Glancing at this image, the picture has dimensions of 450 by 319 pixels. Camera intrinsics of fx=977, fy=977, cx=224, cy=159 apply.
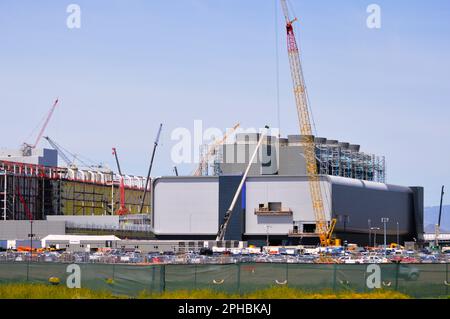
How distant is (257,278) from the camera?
52500 millimetres

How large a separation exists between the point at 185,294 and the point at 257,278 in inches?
242

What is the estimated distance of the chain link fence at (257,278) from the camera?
168ft

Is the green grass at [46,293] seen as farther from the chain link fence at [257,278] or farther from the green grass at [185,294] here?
the chain link fence at [257,278]

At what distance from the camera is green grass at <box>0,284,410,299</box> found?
1845 inches

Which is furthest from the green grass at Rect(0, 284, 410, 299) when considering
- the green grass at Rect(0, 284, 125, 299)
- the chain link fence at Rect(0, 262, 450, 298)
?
the chain link fence at Rect(0, 262, 450, 298)

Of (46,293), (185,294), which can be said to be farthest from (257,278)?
(46,293)

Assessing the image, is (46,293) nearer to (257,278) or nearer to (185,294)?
(185,294)

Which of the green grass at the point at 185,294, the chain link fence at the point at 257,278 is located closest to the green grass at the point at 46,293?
the green grass at the point at 185,294

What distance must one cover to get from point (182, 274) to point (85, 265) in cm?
569

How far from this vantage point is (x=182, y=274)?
5269 cm

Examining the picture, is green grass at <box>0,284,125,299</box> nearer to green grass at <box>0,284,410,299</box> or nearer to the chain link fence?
green grass at <box>0,284,410,299</box>
